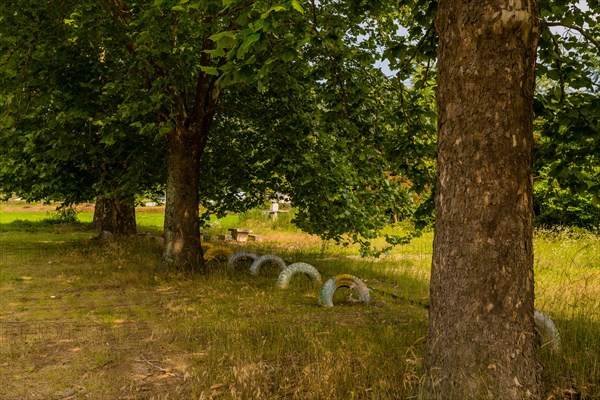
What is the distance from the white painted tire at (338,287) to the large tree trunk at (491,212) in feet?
13.2

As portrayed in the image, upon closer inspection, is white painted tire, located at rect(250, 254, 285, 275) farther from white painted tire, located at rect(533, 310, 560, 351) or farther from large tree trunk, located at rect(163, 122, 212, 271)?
white painted tire, located at rect(533, 310, 560, 351)

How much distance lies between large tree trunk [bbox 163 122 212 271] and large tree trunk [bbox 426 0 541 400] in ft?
25.8

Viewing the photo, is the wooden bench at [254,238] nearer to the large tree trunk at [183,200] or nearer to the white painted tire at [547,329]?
the large tree trunk at [183,200]

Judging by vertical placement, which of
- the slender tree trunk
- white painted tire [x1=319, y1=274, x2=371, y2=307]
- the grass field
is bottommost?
the grass field

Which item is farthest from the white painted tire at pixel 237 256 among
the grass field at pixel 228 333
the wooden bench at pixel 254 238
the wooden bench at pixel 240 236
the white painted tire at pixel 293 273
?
the wooden bench at pixel 254 238

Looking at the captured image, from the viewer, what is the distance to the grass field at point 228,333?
4379 mm

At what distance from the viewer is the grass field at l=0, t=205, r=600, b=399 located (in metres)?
4.38

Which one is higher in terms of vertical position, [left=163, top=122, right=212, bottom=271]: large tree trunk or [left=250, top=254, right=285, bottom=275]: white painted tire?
[left=163, top=122, right=212, bottom=271]: large tree trunk

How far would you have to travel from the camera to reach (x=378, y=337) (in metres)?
5.75

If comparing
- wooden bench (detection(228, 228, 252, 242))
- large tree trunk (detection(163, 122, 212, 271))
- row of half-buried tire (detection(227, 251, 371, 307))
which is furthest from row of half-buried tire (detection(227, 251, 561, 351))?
wooden bench (detection(228, 228, 252, 242))

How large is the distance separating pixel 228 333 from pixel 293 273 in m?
3.60

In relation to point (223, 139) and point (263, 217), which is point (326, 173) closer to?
point (223, 139)

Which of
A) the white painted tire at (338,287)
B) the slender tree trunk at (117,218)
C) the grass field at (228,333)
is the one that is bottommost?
the grass field at (228,333)

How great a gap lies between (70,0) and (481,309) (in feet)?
34.1
